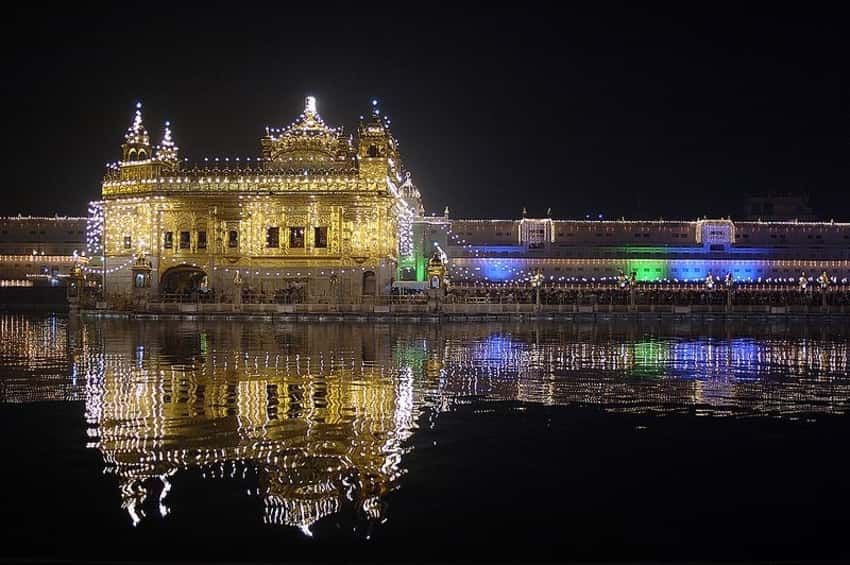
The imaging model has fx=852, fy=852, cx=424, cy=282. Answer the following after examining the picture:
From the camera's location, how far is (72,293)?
48.6 meters

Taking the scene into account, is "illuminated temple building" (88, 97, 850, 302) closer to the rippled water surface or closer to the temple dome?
the temple dome

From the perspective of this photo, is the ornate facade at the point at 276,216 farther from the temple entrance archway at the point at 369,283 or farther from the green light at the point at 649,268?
the green light at the point at 649,268

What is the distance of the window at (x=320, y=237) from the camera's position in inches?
1977

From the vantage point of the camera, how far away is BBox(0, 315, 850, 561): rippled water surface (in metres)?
7.68

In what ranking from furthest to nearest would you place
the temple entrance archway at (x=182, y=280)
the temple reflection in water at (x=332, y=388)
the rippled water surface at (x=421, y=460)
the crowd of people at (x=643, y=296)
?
the temple entrance archway at (x=182, y=280), the crowd of people at (x=643, y=296), the temple reflection in water at (x=332, y=388), the rippled water surface at (x=421, y=460)

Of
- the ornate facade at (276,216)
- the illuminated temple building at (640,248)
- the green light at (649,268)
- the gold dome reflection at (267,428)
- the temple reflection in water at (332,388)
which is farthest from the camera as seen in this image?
the green light at (649,268)

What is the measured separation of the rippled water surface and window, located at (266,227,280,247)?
29.3m

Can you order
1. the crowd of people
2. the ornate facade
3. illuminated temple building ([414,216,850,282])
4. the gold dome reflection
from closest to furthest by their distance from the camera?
the gold dome reflection < the ornate facade < the crowd of people < illuminated temple building ([414,216,850,282])

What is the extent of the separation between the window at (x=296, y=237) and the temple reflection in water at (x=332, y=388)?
17529mm

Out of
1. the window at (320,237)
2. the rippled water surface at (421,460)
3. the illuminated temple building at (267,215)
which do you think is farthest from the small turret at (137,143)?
the rippled water surface at (421,460)

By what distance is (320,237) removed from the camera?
5028cm

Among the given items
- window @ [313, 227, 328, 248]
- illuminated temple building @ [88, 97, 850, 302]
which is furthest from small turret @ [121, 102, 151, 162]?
window @ [313, 227, 328, 248]

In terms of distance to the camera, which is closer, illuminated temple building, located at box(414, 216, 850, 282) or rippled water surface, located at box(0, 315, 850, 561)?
rippled water surface, located at box(0, 315, 850, 561)

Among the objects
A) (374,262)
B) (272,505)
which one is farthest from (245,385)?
(374,262)
